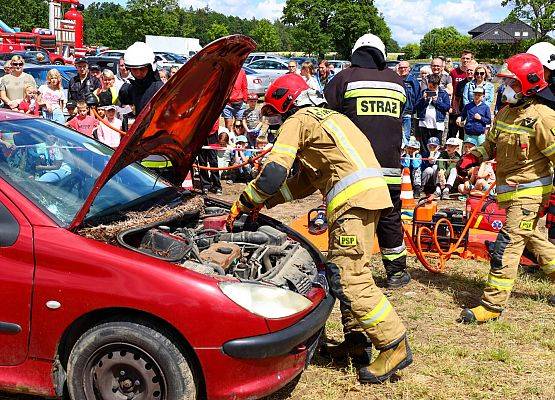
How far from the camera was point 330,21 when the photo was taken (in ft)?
188

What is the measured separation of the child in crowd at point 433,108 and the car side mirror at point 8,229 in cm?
781

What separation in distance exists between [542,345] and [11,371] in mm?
3426

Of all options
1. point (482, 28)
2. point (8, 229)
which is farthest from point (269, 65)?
Result: point (482, 28)

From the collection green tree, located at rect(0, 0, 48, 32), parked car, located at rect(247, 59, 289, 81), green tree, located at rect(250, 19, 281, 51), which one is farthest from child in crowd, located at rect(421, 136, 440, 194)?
green tree, located at rect(250, 19, 281, 51)

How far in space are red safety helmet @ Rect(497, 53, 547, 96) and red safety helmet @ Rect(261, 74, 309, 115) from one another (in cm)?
170

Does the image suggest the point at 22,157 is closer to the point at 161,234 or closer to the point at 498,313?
the point at 161,234

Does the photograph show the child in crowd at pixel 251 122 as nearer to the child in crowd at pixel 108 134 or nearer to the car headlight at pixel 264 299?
the child in crowd at pixel 108 134

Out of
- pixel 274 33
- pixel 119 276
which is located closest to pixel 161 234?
pixel 119 276

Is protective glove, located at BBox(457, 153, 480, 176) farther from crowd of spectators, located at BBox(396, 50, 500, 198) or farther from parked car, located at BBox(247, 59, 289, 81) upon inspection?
parked car, located at BBox(247, 59, 289, 81)

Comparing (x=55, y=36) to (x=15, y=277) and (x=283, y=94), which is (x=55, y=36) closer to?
(x=283, y=94)

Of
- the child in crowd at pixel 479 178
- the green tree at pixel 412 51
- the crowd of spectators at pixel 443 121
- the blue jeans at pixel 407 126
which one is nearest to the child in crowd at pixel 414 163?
the crowd of spectators at pixel 443 121

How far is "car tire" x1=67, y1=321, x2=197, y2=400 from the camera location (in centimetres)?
303

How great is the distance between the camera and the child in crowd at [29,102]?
988cm

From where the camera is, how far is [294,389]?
377cm
